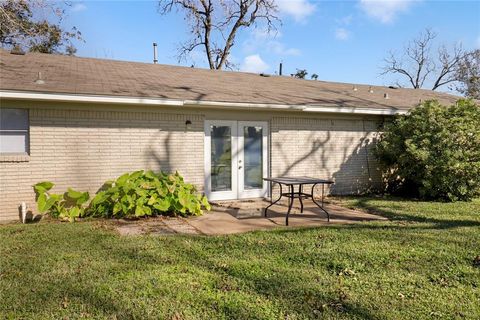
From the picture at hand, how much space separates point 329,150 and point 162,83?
5.21 m

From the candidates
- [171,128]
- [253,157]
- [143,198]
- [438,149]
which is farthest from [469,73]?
[143,198]

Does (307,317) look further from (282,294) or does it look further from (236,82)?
(236,82)

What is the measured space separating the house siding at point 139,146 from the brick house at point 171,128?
0.9 inches

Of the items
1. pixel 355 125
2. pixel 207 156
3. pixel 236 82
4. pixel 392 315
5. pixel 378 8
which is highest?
pixel 378 8

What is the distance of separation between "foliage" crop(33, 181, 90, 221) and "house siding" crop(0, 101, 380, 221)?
0.29m

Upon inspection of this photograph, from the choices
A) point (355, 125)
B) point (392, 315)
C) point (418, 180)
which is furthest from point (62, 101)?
point (418, 180)

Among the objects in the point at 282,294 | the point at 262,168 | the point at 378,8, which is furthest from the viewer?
the point at 378,8

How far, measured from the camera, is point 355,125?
11.8 meters

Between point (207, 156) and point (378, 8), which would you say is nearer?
point (207, 156)

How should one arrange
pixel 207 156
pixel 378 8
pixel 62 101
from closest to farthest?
pixel 62 101, pixel 207 156, pixel 378 8

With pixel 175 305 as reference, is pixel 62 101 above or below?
above

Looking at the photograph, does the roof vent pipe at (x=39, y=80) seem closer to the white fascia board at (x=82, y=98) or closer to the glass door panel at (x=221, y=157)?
the white fascia board at (x=82, y=98)

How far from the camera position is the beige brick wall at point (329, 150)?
10628 millimetres

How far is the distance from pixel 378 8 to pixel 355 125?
508 cm
